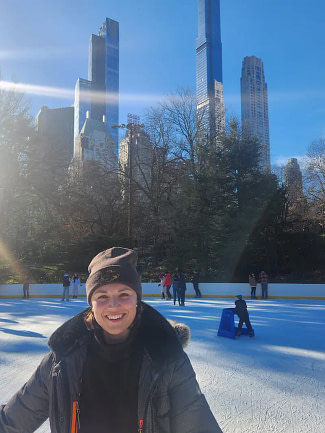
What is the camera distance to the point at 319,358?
19.6 ft

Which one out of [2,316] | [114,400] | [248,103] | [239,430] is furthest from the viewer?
[248,103]

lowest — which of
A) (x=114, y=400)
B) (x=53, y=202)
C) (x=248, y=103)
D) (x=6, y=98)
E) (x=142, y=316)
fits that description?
(x=114, y=400)

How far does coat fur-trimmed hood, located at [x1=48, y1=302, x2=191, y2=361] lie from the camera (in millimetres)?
1455

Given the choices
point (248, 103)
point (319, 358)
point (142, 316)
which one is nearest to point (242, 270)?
point (319, 358)

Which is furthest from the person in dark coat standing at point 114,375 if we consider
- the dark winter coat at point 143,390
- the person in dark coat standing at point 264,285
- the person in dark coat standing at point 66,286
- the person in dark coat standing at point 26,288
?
Answer: the person in dark coat standing at point 26,288

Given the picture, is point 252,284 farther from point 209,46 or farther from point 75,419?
point 209,46

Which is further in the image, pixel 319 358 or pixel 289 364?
pixel 319 358

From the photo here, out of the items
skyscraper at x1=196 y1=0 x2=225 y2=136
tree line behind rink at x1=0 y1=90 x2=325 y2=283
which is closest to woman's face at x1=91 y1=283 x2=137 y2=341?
tree line behind rink at x1=0 y1=90 x2=325 y2=283

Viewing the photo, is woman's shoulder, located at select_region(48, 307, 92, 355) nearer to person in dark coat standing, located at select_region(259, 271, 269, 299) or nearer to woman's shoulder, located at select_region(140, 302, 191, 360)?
woman's shoulder, located at select_region(140, 302, 191, 360)

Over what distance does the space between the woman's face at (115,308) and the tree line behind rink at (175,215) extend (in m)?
21.8

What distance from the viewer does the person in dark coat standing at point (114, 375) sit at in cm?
137

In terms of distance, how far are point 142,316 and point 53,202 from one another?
2749 cm

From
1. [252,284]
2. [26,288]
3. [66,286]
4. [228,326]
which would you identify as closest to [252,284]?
[252,284]

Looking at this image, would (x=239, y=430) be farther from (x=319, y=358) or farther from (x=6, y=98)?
(x=6, y=98)
